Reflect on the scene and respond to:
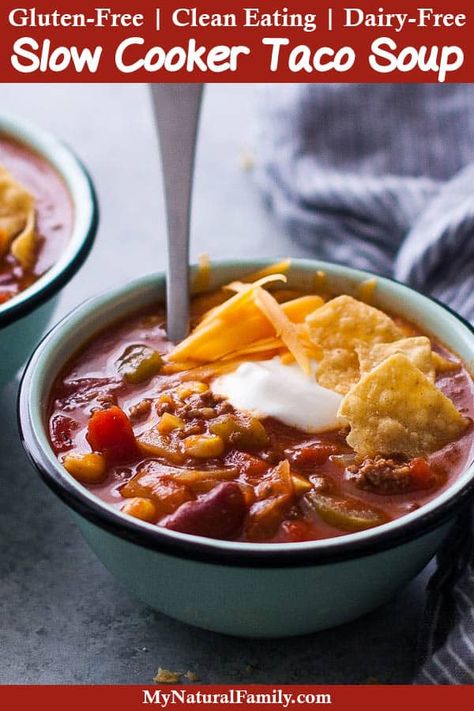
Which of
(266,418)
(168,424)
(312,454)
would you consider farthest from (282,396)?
(168,424)

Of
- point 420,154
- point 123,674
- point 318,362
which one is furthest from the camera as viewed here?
point 420,154

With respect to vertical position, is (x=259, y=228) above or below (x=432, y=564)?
above

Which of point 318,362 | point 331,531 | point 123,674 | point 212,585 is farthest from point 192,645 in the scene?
point 318,362

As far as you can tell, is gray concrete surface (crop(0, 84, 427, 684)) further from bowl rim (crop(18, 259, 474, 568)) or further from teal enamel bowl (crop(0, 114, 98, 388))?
bowl rim (crop(18, 259, 474, 568))

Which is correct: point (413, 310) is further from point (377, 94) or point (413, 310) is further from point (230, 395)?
point (377, 94)

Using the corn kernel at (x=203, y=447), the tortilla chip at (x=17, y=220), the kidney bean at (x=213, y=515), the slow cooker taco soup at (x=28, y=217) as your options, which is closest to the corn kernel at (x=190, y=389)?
the corn kernel at (x=203, y=447)

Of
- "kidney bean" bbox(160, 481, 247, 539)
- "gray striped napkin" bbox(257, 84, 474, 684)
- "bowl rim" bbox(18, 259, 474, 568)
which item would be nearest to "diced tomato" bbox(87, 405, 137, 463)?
"bowl rim" bbox(18, 259, 474, 568)

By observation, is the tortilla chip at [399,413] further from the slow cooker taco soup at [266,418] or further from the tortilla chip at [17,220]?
the tortilla chip at [17,220]

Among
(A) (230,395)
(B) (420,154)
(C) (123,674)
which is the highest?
(B) (420,154)
